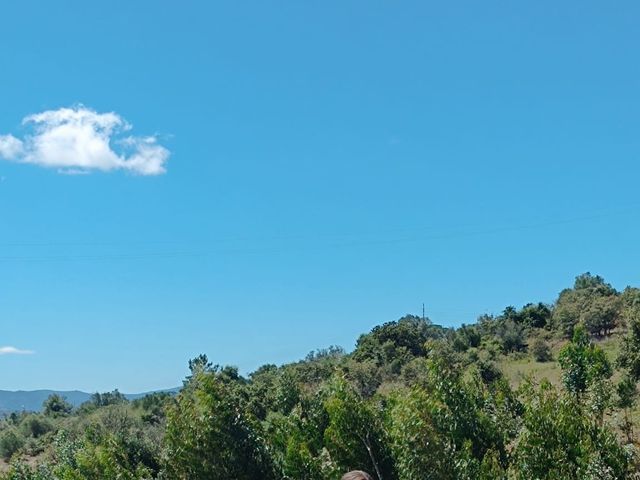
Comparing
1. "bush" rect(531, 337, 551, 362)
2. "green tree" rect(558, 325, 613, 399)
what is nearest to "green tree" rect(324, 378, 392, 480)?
"green tree" rect(558, 325, 613, 399)

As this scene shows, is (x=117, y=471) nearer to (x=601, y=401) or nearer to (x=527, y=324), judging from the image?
(x=601, y=401)

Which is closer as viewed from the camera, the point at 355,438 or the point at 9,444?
the point at 355,438

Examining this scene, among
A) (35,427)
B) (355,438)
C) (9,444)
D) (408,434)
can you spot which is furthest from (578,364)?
(35,427)

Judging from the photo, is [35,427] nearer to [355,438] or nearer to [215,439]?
[215,439]

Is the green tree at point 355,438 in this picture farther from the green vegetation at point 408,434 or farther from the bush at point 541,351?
the bush at point 541,351

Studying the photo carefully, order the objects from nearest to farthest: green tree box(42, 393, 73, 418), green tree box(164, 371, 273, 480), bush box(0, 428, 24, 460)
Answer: green tree box(164, 371, 273, 480) < bush box(0, 428, 24, 460) < green tree box(42, 393, 73, 418)

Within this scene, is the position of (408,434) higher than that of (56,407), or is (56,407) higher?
(56,407)

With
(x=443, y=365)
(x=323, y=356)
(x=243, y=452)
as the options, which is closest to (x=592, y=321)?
(x=323, y=356)

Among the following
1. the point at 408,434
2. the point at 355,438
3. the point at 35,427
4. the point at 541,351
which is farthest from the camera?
the point at 35,427

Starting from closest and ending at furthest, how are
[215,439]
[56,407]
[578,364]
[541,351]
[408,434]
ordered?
[408,434], [215,439], [578,364], [541,351], [56,407]

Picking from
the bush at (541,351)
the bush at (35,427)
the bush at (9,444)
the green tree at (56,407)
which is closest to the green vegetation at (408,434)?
the bush at (541,351)

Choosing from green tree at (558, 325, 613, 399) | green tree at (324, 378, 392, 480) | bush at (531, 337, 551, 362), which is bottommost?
green tree at (324, 378, 392, 480)

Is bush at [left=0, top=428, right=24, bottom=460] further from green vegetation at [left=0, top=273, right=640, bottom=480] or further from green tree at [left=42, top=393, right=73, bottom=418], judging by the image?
green vegetation at [left=0, top=273, right=640, bottom=480]

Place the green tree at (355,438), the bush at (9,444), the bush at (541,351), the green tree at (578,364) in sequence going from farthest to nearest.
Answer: the bush at (9,444) → the bush at (541,351) → the green tree at (578,364) → the green tree at (355,438)
